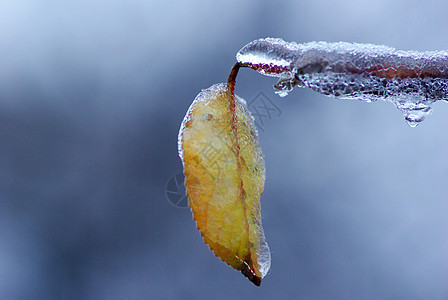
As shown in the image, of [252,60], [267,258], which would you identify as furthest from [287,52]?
[267,258]

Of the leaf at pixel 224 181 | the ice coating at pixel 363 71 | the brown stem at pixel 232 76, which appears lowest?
the leaf at pixel 224 181

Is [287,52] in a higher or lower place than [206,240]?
higher

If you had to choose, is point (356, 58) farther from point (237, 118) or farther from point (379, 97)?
point (237, 118)

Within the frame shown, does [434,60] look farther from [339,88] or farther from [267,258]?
[267,258]

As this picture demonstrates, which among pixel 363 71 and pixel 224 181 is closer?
pixel 363 71

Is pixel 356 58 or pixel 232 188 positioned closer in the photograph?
pixel 356 58

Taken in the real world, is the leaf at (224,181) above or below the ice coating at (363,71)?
below
